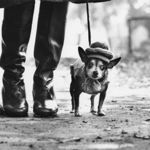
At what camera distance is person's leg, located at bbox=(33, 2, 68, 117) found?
3762 mm

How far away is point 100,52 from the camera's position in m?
3.57

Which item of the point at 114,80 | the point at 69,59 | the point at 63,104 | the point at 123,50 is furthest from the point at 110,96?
the point at 123,50

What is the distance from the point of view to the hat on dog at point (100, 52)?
3.57 m

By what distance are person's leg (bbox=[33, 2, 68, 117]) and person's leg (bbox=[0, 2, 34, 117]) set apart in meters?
0.08

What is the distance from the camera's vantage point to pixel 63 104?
470cm

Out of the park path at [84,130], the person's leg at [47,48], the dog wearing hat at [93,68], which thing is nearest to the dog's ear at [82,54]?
the dog wearing hat at [93,68]

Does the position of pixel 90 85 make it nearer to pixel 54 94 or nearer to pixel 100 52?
pixel 100 52

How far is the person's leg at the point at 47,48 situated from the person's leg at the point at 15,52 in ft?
0.28

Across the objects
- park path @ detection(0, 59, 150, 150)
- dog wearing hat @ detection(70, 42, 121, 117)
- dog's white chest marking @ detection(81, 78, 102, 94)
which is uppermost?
dog wearing hat @ detection(70, 42, 121, 117)

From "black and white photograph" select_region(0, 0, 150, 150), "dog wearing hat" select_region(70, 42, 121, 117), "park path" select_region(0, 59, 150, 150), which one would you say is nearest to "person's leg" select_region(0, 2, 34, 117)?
"black and white photograph" select_region(0, 0, 150, 150)

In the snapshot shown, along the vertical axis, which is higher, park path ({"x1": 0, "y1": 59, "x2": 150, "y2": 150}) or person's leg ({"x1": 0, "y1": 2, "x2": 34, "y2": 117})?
person's leg ({"x1": 0, "y1": 2, "x2": 34, "y2": 117})

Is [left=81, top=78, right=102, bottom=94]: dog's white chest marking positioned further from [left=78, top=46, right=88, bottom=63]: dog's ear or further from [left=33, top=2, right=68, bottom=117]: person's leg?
[left=33, top=2, right=68, bottom=117]: person's leg

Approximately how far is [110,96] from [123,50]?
11441 millimetres

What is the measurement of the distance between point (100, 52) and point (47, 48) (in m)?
0.40
